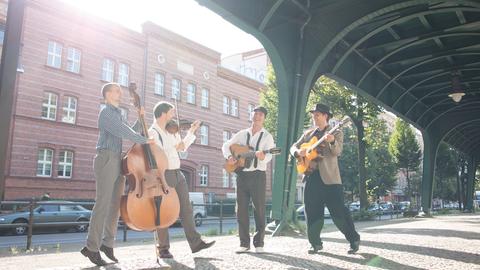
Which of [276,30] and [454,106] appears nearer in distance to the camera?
[276,30]

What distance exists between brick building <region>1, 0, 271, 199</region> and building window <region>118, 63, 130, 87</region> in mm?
70

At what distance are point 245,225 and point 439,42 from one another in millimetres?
7789

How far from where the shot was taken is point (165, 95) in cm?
3341

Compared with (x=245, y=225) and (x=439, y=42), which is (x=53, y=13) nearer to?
(x=439, y=42)

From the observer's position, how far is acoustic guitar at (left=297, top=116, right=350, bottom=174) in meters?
5.71

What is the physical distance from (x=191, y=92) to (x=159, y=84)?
3814 millimetres

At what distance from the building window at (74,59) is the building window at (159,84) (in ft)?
21.2

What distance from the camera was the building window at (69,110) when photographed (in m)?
26.8

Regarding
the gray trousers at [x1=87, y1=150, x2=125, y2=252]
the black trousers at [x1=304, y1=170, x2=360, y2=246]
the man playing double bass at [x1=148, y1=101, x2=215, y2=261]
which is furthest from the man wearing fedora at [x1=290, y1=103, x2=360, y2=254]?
the gray trousers at [x1=87, y1=150, x2=125, y2=252]

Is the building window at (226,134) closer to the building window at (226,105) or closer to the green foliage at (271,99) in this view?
the building window at (226,105)

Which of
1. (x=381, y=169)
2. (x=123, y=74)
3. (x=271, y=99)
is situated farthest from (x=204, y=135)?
(x=381, y=169)

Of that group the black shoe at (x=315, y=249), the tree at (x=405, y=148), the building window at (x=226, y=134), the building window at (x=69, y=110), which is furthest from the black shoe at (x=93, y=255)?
the tree at (x=405, y=148)

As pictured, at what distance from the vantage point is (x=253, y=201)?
19.5 ft

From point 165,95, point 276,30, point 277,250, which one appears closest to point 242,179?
point 277,250
